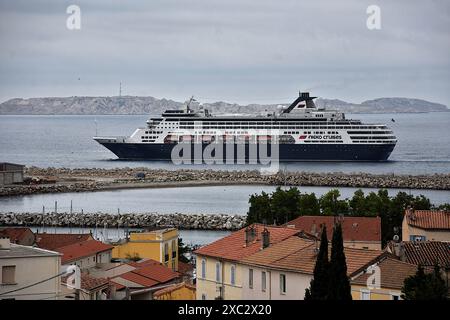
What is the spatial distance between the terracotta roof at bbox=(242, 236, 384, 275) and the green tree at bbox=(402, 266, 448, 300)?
87 cm

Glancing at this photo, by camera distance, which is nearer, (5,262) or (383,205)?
(5,262)

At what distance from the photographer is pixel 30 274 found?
6.25m

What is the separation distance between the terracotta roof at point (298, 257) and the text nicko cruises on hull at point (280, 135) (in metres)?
48.0

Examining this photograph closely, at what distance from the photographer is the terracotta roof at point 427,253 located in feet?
27.9

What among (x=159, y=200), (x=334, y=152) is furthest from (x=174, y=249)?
(x=334, y=152)

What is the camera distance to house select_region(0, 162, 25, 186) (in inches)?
1606

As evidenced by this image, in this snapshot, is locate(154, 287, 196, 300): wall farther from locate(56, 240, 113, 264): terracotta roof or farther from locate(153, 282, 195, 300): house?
locate(56, 240, 113, 264): terracotta roof

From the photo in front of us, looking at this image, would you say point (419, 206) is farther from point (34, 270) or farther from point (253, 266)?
point (34, 270)

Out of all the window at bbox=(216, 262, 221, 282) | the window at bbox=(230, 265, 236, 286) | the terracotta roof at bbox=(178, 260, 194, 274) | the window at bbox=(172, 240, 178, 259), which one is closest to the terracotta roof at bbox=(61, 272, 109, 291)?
the window at bbox=(216, 262, 221, 282)

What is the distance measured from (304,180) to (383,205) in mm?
22048

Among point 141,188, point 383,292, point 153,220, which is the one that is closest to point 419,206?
point 153,220

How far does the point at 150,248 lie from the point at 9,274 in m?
8.17

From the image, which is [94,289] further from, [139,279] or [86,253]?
[86,253]

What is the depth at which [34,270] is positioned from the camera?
20.6 ft
